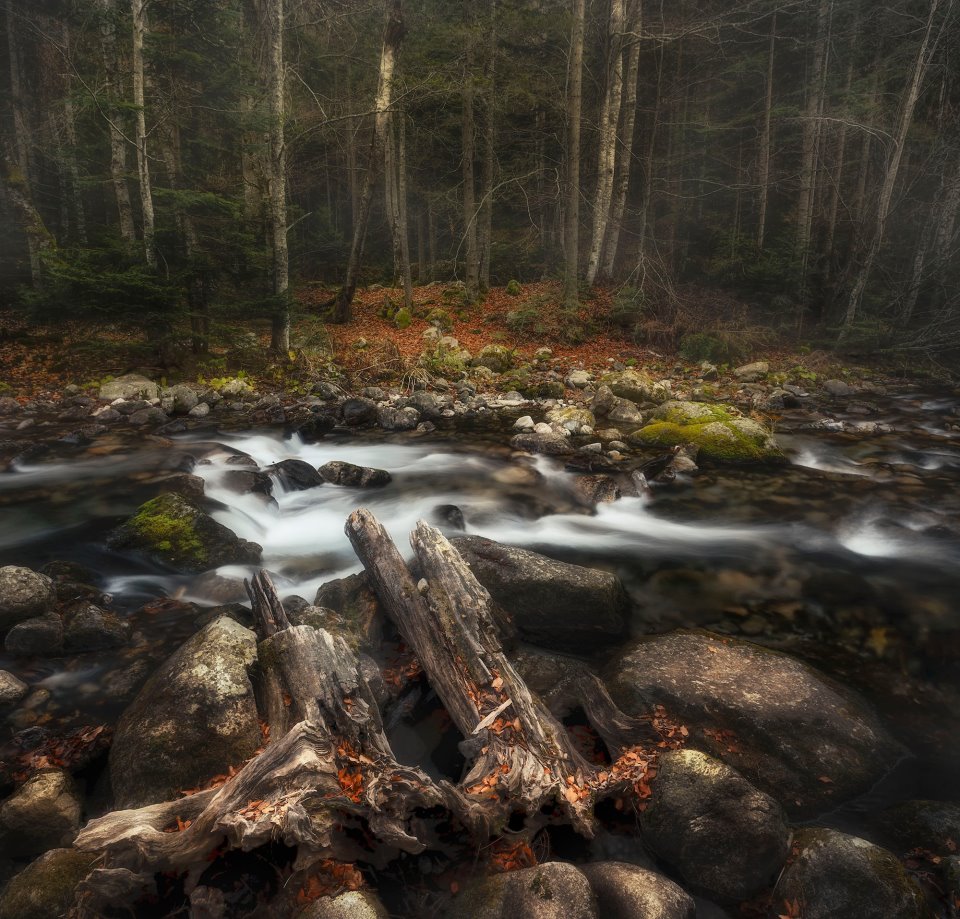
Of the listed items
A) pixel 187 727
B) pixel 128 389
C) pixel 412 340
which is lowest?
pixel 187 727

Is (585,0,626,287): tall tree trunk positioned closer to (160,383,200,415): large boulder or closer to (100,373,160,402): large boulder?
(160,383,200,415): large boulder

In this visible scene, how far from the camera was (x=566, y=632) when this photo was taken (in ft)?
16.2

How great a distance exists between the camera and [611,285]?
68.9 feet

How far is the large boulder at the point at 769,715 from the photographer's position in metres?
3.52

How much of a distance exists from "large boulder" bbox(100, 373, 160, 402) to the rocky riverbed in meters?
1.33

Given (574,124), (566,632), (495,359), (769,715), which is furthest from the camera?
(574,124)

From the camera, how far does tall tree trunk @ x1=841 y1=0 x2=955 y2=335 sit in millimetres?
13875

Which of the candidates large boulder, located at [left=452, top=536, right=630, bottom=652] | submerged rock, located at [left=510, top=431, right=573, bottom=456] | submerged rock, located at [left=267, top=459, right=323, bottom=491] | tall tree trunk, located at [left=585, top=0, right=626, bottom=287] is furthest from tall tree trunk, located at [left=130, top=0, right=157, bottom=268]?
tall tree trunk, located at [left=585, top=0, right=626, bottom=287]

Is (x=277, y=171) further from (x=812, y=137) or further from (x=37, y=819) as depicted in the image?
(x=812, y=137)

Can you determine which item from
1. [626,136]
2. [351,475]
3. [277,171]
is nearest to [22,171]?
[277,171]

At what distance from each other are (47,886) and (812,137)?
77.2ft

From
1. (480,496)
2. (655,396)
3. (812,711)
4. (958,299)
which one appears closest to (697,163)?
(958,299)

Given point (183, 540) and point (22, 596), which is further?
point (183, 540)

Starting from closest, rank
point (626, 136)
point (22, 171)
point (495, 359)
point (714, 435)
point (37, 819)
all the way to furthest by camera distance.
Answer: point (37, 819)
point (714, 435)
point (22, 171)
point (495, 359)
point (626, 136)
